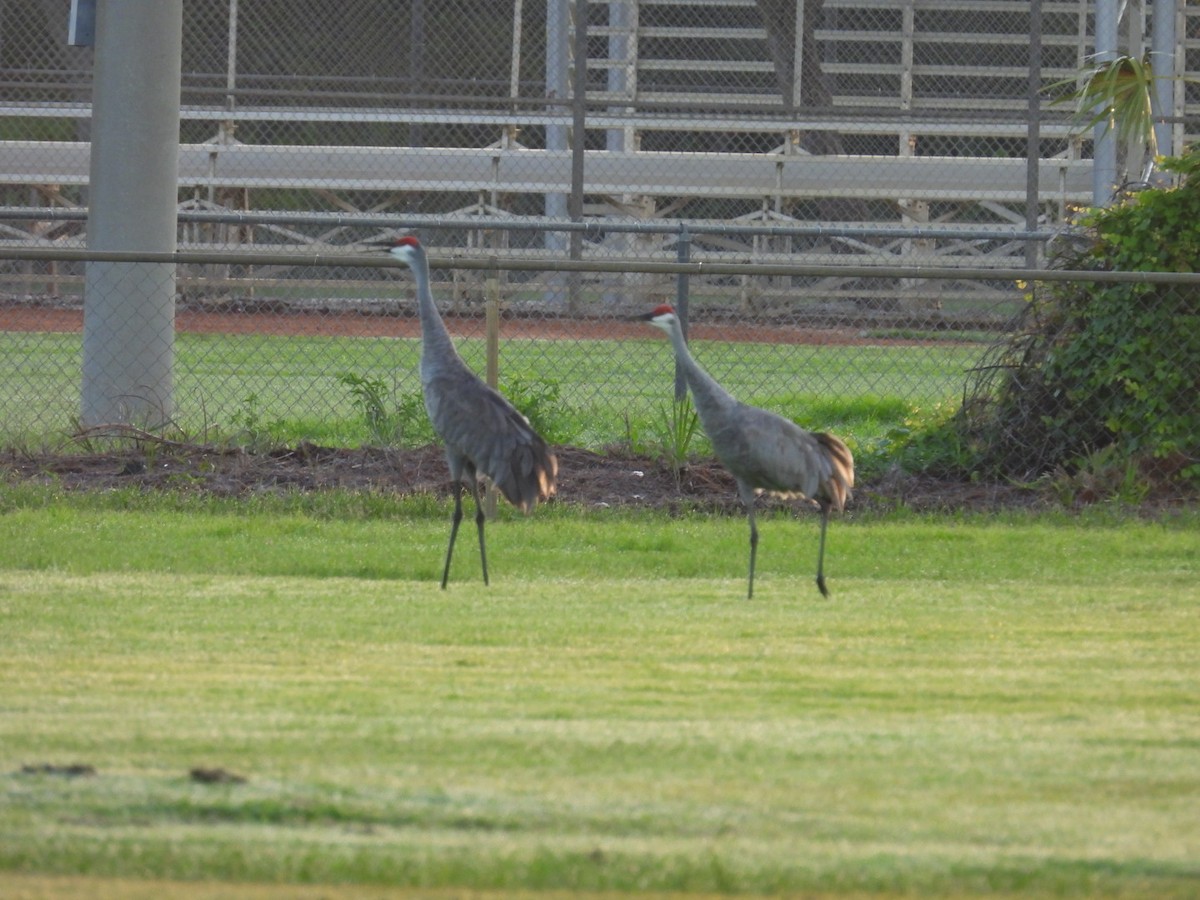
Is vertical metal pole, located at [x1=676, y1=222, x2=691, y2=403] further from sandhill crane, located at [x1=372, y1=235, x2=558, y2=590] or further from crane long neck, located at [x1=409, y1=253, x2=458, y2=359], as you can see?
sandhill crane, located at [x1=372, y1=235, x2=558, y2=590]

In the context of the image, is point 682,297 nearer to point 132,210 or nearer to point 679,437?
point 679,437

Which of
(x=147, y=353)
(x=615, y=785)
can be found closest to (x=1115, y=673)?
(x=615, y=785)

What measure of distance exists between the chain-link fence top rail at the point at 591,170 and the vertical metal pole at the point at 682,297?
49 centimetres

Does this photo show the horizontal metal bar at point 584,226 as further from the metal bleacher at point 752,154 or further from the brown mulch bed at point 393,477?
the metal bleacher at point 752,154

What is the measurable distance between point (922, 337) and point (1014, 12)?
284 inches

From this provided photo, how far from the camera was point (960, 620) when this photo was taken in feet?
24.4

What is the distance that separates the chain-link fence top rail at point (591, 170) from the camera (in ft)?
51.3

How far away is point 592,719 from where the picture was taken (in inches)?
215

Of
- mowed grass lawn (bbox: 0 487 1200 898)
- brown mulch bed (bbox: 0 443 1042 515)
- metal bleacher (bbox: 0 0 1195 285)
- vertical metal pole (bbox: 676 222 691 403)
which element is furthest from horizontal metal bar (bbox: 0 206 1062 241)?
mowed grass lawn (bbox: 0 487 1200 898)

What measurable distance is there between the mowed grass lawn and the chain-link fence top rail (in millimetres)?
5768

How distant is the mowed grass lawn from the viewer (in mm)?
4145

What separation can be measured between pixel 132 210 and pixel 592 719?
738cm

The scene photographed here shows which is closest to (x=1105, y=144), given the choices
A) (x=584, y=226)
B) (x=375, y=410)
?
(x=584, y=226)

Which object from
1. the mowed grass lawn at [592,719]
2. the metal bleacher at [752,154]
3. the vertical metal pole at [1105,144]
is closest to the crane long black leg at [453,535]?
the mowed grass lawn at [592,719]
